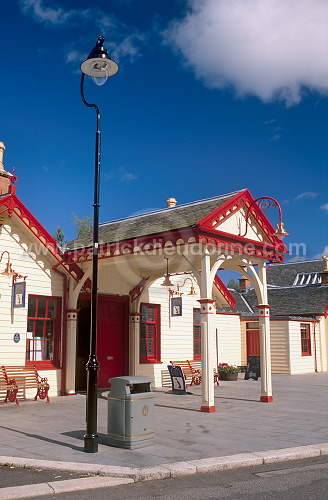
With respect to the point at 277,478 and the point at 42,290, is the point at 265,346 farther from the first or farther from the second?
the point at 277,478

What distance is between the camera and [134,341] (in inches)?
675

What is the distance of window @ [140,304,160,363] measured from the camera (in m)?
17.6

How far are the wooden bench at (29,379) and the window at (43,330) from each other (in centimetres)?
43

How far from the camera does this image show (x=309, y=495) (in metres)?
5.68

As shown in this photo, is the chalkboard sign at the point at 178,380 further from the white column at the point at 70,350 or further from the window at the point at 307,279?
the window at the point at 307,279

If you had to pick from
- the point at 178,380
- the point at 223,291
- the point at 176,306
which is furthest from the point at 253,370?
the point at 178,380

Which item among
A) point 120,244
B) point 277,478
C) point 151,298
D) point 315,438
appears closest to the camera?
point 277,478

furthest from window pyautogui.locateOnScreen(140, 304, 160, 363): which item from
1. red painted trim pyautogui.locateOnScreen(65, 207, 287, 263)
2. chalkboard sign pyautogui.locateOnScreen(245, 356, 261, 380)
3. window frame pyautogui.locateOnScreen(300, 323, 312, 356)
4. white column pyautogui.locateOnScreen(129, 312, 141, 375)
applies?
window frame pyautogui.locateOnScreen(300, 323, 312, 356)

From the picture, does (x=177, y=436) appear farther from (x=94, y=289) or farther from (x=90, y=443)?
(x=94, y=289)

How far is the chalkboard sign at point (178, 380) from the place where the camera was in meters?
15.6

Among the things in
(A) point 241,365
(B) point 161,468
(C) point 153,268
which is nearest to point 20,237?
(C) point 153,268

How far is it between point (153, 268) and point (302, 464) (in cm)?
1075

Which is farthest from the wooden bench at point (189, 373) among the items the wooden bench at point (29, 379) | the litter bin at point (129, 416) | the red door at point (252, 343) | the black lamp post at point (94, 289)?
the black lamp post at point (94, 289)

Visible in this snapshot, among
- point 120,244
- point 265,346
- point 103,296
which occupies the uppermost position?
point 120,244
